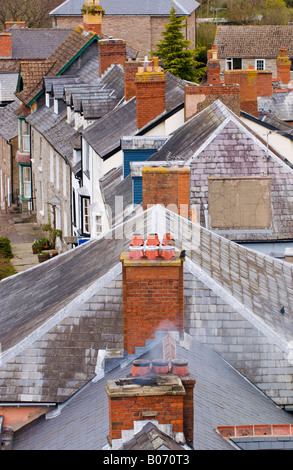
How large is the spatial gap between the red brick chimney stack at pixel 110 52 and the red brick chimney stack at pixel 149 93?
11.5 meters

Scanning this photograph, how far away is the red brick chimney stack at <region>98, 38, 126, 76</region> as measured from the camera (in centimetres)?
4325

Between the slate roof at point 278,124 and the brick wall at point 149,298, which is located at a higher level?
the slate roof at point 278,124

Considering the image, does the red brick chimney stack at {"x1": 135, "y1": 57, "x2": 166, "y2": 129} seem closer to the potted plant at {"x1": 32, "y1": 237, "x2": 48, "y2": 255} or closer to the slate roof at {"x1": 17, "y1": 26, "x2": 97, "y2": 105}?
the potted plant at {"x1": 32, "y1": 237, "x2": 48, "y2": 255}

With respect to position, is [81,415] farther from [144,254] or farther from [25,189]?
[25,189]

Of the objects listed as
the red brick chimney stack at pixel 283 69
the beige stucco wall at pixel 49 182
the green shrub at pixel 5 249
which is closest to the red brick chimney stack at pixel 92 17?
the beige stucco wall at pixel 49 182

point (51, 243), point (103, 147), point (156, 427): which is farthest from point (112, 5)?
point (156, 427)

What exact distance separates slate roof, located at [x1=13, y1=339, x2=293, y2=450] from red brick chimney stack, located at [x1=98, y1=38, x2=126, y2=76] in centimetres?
3023

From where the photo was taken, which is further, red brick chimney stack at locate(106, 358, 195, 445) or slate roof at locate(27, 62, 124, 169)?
slate roof at locate(27, 62, 124, 169)

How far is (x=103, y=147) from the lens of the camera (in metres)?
33.0

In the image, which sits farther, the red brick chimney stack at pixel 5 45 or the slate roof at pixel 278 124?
the red brick chimney stack at pixel 5 45

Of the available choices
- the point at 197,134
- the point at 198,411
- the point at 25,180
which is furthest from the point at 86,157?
the point at 198,411

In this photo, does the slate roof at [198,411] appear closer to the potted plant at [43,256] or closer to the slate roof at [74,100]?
the slate roof at [74,100]

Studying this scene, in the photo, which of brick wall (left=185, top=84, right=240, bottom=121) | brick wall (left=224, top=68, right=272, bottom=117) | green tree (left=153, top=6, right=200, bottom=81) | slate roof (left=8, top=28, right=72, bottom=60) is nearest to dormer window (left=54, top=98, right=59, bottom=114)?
brick wall (left=224, top=68, right=272, bottom=117)

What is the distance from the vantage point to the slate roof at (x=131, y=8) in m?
90.4
